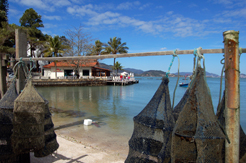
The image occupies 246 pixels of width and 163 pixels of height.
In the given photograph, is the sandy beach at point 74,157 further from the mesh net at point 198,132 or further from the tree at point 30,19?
the tree at point 30,19

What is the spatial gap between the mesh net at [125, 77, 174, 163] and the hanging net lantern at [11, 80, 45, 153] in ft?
4.99

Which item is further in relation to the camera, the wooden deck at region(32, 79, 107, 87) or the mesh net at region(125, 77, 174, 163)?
the wooden deck at region(32, 79, 107, 87)

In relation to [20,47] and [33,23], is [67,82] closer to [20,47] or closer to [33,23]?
[33,23]

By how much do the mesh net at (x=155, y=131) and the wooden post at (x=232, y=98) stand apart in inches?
21.4

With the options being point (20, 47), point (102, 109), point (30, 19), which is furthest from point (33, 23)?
point (20, 47)

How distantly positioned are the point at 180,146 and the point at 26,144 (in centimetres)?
223

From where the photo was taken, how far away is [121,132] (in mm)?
8516

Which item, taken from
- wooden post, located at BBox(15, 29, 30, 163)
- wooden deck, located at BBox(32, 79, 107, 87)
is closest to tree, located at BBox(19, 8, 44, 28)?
wooden deck, located at BBox(32, 79, 107, 87)

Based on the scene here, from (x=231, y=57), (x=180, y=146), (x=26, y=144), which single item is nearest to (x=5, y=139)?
(x=26, y=144)

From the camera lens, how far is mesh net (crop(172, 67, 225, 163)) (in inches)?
59.4

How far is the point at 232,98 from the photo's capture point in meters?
1.66

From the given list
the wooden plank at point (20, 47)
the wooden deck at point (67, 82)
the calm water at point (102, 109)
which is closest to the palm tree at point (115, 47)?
the wooden deck at point (67, 82)

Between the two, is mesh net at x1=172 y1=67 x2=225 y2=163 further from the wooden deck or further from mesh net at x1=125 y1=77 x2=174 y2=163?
the wooden deck

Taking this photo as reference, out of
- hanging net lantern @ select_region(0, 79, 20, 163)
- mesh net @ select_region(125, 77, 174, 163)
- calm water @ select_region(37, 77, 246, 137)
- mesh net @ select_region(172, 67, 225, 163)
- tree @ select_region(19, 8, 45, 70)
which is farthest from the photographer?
tree @ select_region(19, 8, 45, 70)
